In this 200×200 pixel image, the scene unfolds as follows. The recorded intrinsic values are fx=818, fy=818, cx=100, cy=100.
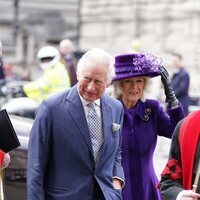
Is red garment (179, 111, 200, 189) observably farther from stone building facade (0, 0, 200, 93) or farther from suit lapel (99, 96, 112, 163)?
stone building facade (0, 0, 200, 93)

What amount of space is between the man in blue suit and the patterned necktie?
0.5 inches

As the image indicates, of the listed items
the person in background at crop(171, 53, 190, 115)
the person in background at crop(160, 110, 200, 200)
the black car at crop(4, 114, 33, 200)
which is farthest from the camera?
the person in background at crop(171, 53, 190, 115)

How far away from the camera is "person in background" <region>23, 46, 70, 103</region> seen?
454 inches

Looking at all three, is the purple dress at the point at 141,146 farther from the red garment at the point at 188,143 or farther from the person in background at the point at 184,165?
the red garment at the point at 188,143

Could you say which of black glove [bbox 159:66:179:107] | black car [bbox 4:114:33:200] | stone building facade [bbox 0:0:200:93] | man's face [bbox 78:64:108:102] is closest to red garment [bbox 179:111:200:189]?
man's face [bbox 78:64:108:102]

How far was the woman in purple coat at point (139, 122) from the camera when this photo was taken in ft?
18.9

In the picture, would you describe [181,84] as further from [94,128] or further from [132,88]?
[94,128]

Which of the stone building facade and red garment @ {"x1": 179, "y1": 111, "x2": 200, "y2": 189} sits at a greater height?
red garment @ {"x1": 179, "y1": 111, "x2": 200, "y2": 189}

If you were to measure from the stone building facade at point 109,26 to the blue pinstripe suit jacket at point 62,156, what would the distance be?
62.4 ft

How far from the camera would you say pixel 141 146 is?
5.78m

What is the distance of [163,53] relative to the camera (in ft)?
109

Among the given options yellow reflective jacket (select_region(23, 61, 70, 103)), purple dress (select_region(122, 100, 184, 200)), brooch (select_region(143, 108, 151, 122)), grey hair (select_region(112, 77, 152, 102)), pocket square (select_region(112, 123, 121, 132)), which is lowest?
yellow reflective jacket (select_region(23, 61, 70, 103))

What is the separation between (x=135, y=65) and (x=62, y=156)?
1189 millimetres

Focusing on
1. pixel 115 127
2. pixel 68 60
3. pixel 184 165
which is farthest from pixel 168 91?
pixel 68 60
